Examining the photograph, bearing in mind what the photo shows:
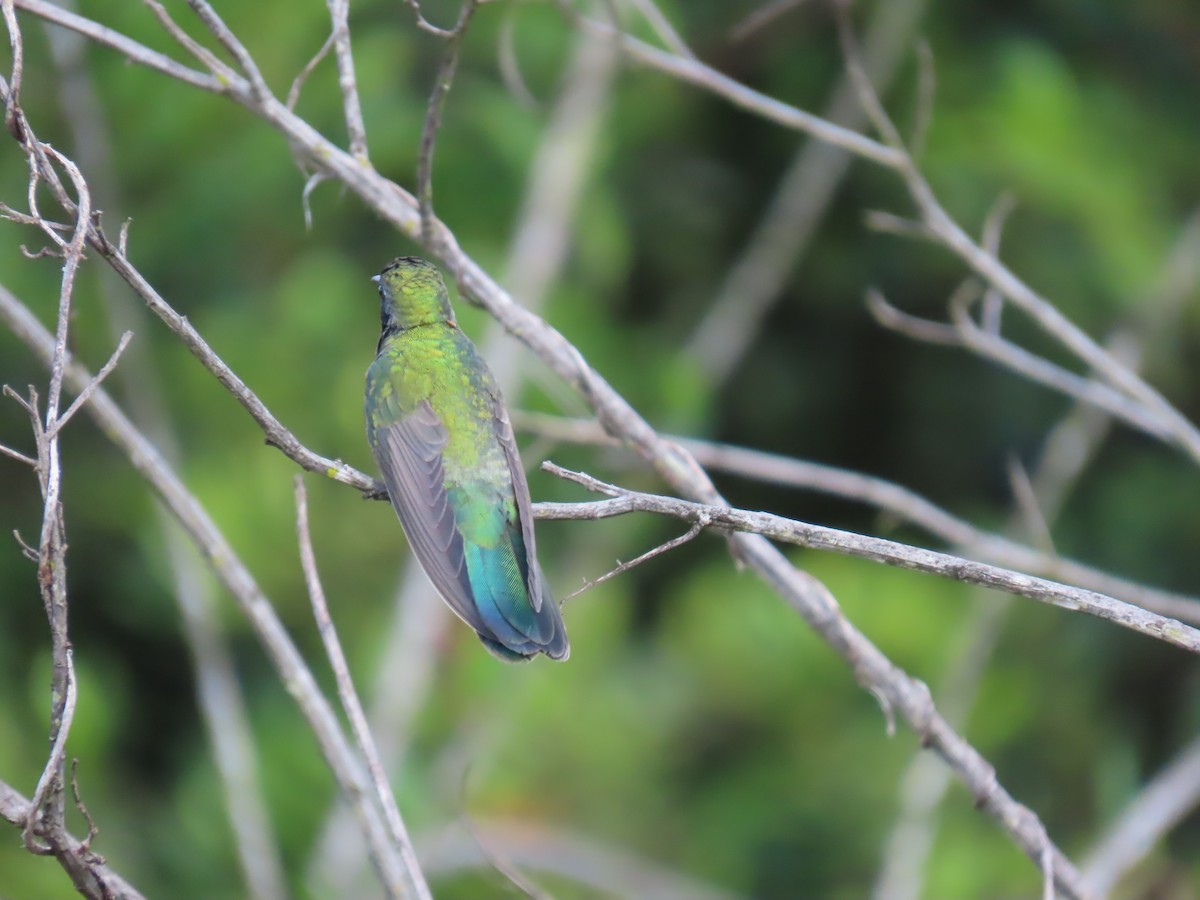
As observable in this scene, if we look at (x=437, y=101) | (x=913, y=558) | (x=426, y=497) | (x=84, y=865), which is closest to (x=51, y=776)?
(x=84, y=865)

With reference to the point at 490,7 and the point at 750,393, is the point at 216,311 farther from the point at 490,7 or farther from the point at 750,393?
the point at 750,393

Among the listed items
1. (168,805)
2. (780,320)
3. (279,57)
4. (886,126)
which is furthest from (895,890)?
(780,320)

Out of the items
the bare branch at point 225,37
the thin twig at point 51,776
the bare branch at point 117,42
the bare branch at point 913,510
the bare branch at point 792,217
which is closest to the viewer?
the thin twig at point 51,776

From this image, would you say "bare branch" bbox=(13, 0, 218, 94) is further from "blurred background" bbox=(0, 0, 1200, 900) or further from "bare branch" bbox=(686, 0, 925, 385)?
"bare branch" bbox=(686, 0, 925, 385)

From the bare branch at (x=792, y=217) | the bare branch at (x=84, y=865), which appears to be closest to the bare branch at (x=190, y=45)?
the bare branch at (x=84, y=865)

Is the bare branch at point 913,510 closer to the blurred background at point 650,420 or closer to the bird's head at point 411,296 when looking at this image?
the blurred background at point 650,420

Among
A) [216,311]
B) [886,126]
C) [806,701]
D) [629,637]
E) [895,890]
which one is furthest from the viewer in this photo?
[629,637]

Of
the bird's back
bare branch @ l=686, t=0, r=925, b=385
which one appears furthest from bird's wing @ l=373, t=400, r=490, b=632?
bare branch @ l=686, t=0, r=925, b=385
